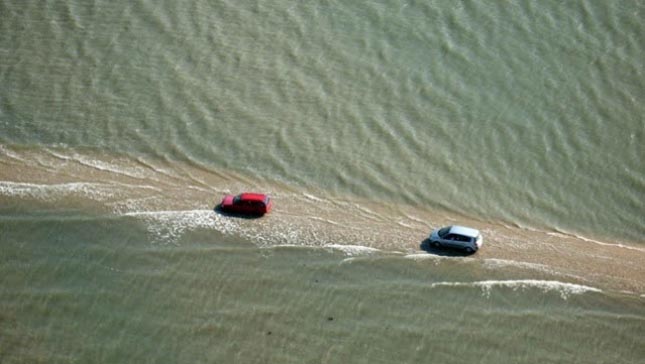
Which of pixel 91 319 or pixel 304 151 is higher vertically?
pixel 304 151

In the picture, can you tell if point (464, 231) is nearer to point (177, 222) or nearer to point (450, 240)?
point (450, 240)

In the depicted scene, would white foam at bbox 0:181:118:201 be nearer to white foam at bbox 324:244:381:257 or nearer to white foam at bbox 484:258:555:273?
white foam at bbox 324:244:381:257

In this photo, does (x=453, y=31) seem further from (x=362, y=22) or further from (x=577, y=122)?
(x=577, y=122)

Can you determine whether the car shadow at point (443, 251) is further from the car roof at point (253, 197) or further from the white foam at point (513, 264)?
the car roof at point (253, 197)

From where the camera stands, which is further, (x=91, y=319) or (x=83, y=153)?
(x=83, y=153)

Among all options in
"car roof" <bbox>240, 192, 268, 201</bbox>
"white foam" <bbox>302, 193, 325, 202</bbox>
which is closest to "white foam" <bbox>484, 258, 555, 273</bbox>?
"white foam" <bbox>302, 193, 325, 202</bbox>

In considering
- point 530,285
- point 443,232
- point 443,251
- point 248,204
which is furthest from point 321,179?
point 530,285

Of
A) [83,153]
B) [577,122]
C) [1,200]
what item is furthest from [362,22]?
[1,200]
